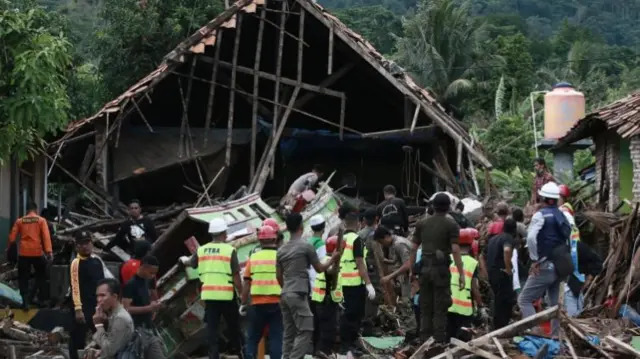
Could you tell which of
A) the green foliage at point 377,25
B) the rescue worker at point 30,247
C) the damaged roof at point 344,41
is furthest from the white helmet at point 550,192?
the green foliage at point 377,25

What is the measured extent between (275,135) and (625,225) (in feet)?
27.2

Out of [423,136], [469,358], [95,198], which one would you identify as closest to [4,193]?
[95,198]

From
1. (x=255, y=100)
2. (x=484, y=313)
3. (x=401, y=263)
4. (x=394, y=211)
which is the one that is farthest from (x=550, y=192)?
(x=255, y=100)

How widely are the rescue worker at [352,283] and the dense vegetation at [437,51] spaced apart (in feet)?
14.2

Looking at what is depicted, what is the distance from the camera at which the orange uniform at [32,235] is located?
21.0 m

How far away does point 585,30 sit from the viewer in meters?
86.6

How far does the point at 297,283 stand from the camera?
14672 mm

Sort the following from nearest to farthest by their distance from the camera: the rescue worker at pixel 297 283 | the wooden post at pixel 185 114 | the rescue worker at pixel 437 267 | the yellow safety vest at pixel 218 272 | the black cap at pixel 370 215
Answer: the rescue worker at pixel 297 283 < the rescue worker at pixel 437 267 < the yellow safety vest at pixel 218 272 < the black cap at pixel 370 215 < the wooden post at pixel 185 114

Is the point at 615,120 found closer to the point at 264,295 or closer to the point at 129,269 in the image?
the point at 264,295

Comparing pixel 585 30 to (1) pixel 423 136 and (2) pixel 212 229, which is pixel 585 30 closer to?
(1) pixel 423 136

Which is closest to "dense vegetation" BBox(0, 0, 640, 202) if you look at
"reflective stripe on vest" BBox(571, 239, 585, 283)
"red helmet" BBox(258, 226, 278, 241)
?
"red helmet" BBox(258, 226, 278, 241)

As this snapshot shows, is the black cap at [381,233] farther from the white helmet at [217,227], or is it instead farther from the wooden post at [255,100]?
the wooden post at [255,100]

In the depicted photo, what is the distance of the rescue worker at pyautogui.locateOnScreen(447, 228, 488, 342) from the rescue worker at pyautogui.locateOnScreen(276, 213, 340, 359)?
176 cm

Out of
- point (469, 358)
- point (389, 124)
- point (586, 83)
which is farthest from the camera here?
point (586, 83)
